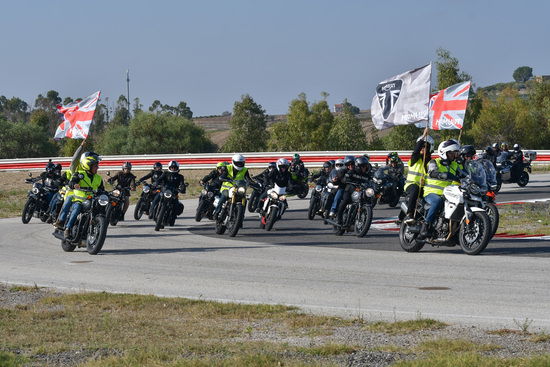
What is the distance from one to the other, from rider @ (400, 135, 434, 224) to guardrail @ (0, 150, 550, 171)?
30899mm

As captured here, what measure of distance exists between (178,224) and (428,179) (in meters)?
9.66

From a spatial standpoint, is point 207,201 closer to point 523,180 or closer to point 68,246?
point 68,246

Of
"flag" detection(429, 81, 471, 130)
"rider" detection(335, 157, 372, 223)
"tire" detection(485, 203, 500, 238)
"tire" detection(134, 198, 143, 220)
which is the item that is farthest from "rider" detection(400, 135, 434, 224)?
"tire" detection(134, 198, 143, 220)

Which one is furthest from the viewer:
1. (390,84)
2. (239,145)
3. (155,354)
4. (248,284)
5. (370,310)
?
(239,145)

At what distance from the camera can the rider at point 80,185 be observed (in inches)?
659

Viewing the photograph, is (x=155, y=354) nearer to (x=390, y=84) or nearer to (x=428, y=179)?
(x=428, y=179)

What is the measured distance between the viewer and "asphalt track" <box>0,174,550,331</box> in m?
10.5

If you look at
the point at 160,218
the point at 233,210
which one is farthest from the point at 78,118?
the point at 233,210

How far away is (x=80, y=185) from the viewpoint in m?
16.8

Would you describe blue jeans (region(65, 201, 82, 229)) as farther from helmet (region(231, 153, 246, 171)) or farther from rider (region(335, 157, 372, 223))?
rider (region(335, 157, 372, 223))

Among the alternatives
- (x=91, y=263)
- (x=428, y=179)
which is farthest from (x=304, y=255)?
(x=91, y=263)

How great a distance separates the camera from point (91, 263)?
15.4 m

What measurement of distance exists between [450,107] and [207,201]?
797 centimetres

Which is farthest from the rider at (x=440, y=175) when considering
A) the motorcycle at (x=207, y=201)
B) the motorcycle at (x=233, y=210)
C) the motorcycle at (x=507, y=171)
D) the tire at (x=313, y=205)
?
the motorcycle at (x=507, y=171)
